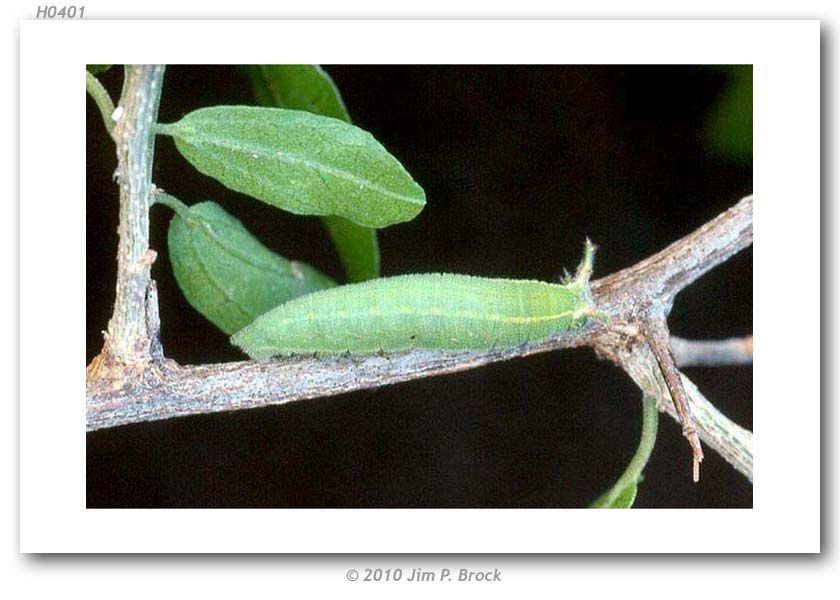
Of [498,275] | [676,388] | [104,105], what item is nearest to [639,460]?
[676,388]

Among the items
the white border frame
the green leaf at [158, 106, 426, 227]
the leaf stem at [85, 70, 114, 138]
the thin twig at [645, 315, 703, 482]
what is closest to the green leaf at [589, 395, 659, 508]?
the white border frame

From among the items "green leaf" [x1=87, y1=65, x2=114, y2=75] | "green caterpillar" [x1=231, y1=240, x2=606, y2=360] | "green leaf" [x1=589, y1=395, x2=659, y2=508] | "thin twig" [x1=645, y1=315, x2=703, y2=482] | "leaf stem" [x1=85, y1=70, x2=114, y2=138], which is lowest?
"green leaf" [x1=589, y1=395, x2=659, y2=508]

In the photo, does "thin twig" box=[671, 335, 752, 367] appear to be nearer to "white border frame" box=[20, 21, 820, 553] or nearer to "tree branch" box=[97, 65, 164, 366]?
"white border frame" box=[20, 21, 820, 553]

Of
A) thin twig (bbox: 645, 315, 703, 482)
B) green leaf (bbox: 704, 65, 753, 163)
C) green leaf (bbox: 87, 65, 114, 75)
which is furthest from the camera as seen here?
green leaf (bbox: 704, 65, 753, 163)

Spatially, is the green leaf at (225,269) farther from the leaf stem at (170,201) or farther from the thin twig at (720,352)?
→ the thin twig at (720,352)
